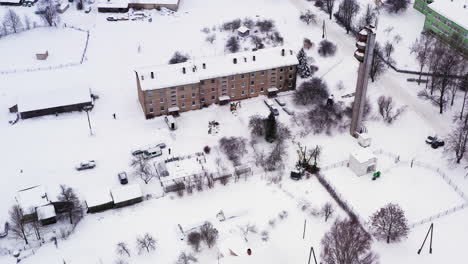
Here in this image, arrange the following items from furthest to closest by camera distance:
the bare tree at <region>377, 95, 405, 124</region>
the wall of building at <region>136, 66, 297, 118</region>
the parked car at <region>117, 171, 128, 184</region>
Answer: the wall of building at <region>136, 66, 297, 118</region>, the bare tree at <region>377, 95, 405, 124</region>, the parked car at <region>117, 171, 128, 184</region>

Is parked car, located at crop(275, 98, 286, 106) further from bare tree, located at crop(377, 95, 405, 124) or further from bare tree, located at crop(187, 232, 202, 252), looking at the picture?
bare tree, located at crop(187, 232, 202, 252)

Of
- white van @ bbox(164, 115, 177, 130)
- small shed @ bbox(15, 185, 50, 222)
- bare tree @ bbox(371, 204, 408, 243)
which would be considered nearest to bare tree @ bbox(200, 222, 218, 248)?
bare tree @ bbox(371, 204, 408, 243)

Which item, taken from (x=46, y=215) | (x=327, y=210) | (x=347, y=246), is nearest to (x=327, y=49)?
(x=327, y=210)

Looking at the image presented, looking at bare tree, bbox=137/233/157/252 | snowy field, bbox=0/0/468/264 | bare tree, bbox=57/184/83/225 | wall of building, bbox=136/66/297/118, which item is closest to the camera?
bare tree, bbox=137/233/157/252

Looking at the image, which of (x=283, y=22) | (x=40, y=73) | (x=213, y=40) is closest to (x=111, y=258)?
(x=40, y=73)

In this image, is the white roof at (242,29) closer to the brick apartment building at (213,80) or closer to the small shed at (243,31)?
the small shed at (243,31)
